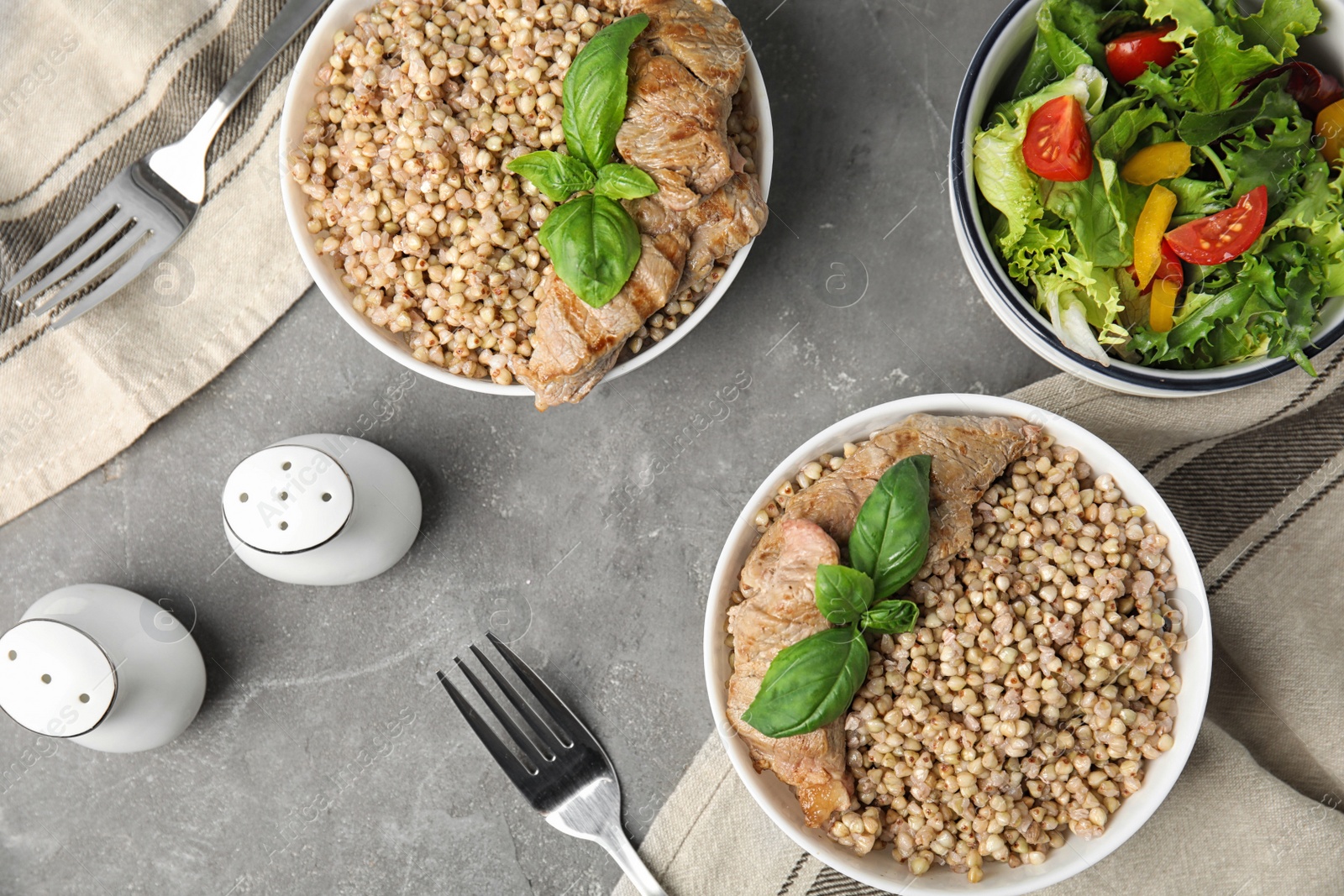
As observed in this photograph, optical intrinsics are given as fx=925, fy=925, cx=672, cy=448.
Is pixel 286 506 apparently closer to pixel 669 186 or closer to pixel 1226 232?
→ pixel 669 186

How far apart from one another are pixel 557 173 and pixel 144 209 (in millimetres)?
1314

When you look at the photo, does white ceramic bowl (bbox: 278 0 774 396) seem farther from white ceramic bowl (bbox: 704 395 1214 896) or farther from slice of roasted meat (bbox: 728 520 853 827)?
slice of roasted meat (bbox: 728 520 853 827)

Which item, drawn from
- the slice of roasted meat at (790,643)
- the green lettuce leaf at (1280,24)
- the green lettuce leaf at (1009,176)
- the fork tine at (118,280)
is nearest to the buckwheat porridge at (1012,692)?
the slice of roasted meat at (790,643)

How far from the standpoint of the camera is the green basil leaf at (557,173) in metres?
2.13

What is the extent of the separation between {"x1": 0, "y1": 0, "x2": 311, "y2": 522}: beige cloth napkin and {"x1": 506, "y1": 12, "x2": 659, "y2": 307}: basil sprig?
105cm

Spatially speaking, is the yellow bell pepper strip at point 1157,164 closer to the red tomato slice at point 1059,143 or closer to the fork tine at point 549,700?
the red tomato slice at point 1059,143

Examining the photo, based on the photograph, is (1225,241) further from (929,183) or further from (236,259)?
(236,259)

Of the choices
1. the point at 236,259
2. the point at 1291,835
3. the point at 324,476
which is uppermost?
the point at 236,259

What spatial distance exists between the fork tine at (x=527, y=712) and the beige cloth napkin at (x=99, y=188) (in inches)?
47.2

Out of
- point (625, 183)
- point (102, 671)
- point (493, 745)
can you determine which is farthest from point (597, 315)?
point (102, 671)

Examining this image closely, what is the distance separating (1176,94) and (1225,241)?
1.17ft

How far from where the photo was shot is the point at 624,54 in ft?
6.76

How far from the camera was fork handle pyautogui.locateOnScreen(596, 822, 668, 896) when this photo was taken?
8.42 ft

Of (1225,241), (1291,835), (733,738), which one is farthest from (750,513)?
(1291,835)
